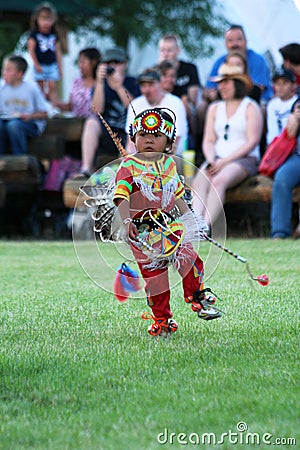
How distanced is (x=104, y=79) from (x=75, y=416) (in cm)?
754

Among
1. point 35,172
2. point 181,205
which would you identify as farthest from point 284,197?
Answer: point 181,205

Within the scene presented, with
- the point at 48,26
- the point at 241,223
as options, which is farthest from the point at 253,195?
the point at 48,26

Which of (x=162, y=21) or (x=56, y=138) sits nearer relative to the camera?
(x=56, y=138)

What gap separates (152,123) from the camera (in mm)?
4512

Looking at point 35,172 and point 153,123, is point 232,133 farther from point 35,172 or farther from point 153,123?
point 153,123

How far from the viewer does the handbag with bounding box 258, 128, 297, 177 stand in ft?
30.4

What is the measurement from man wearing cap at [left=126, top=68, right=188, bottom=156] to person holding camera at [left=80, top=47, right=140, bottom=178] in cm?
43

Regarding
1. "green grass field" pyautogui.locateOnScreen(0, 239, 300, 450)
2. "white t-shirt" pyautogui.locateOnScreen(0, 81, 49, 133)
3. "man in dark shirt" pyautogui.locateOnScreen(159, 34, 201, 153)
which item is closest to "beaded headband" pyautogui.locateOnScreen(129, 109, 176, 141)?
"green grass field" pyautogui.locateOnScreen(0, 239, 300, 450)

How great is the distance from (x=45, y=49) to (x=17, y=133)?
6.12 feet

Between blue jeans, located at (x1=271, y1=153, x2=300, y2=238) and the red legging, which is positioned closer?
the red legging

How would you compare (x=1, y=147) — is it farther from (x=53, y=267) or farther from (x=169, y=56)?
(x=53, y=267)

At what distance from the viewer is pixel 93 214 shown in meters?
4.54

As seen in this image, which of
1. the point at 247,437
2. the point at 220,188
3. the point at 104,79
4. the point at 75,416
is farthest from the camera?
the point at 104,79

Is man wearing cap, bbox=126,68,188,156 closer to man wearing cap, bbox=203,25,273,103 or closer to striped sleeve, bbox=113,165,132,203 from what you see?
man wearing cap, bbox=203,25,273,103
